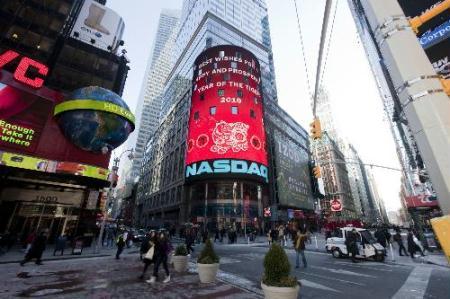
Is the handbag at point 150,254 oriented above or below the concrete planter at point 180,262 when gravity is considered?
above

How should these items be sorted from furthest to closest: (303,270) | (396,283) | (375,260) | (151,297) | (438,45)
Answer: (375,260)
(303,270)
(438,45)
(396,283)
(151,297)

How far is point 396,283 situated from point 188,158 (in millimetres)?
40643

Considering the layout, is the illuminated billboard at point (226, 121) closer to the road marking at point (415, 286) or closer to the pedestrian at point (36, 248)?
the pedestrian at point (36, 248)

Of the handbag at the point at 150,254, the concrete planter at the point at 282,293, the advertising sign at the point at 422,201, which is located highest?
the advertising sign at the point at 422,201

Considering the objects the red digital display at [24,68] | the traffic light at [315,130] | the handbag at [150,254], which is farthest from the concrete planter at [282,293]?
the red digital display at [24,68]

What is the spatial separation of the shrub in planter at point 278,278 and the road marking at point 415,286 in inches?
163

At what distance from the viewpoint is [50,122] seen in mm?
23797

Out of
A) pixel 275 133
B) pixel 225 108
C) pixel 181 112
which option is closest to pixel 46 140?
pixel 225 108

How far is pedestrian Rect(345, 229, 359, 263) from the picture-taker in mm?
15484

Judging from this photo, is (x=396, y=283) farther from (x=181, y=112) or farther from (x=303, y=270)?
(x=181, y=112)

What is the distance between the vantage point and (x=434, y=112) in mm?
2615

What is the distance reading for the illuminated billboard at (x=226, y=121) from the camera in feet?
146

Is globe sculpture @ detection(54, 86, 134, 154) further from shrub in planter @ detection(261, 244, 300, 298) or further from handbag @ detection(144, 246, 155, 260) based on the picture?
shrub in planter @ detection(261, 244, 300, 298)

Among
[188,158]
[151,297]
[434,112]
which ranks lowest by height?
[151,297]
